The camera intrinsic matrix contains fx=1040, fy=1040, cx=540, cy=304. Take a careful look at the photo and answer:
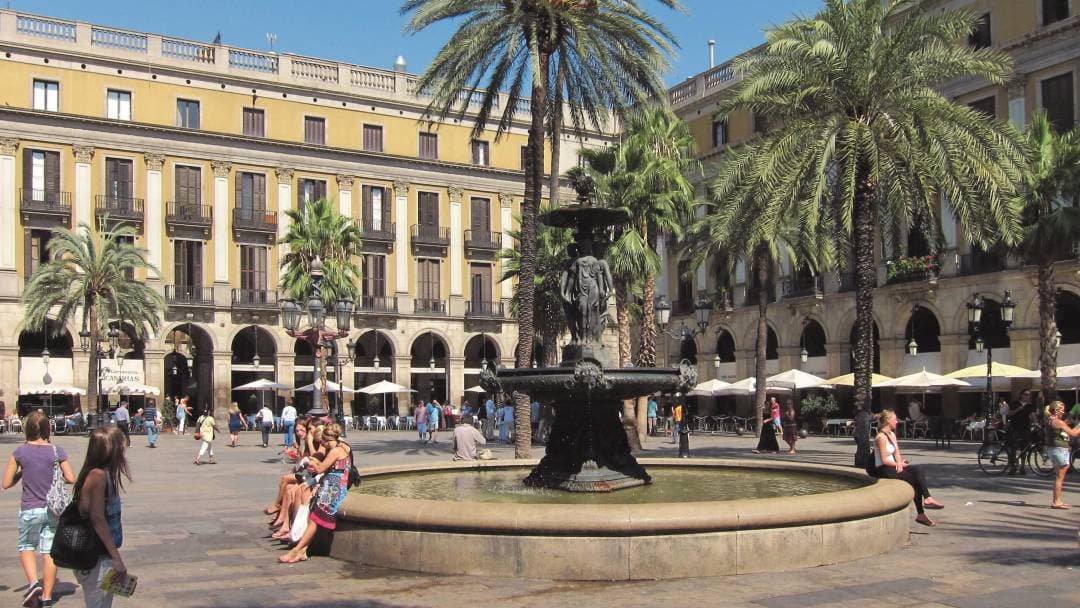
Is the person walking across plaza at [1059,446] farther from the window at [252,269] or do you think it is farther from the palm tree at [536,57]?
the window at [252,269]

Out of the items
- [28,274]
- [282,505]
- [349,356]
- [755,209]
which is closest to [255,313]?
[349,356]

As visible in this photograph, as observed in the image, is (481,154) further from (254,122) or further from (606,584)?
(606,584)

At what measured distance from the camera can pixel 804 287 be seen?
45188 mm

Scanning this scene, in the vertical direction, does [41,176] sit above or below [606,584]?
above

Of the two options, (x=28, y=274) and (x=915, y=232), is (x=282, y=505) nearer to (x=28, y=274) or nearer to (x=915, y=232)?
(x=915, y=232)

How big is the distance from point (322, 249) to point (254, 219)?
8.37 meters

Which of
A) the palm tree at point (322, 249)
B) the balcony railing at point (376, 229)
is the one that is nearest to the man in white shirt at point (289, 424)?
the palm tree at point (322, 249)

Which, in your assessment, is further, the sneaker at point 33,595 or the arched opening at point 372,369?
the arched opening at point 372,369

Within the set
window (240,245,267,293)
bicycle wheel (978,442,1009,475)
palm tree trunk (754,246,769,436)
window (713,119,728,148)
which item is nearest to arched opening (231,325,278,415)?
window (240,245,267,293)

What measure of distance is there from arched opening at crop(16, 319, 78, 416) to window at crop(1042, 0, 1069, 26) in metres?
39.0

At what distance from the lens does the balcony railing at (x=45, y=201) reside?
145ft

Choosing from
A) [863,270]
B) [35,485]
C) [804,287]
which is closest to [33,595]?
[35,485]

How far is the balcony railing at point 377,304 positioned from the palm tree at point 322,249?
7468 mm

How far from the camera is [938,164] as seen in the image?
19125 mm
